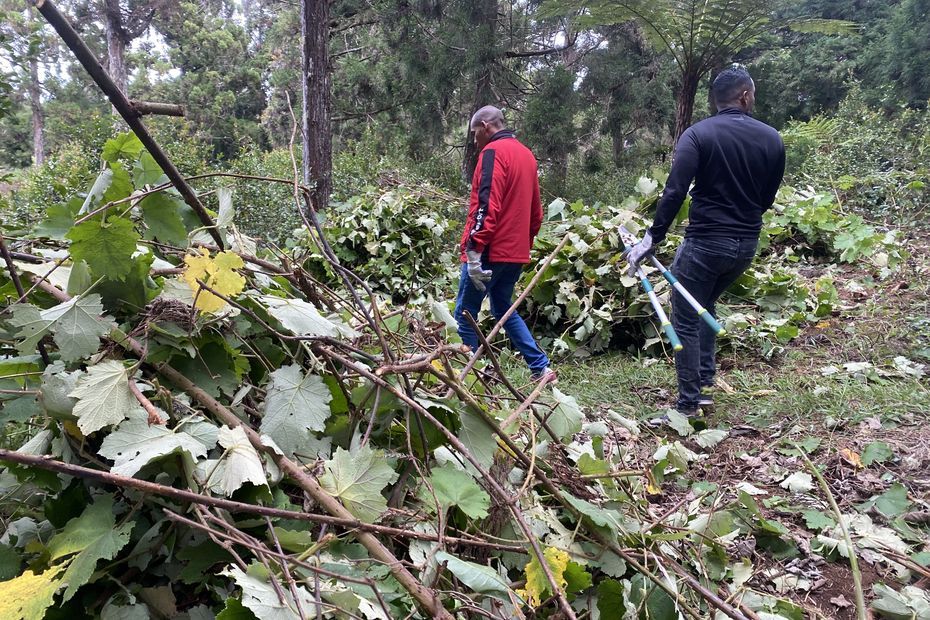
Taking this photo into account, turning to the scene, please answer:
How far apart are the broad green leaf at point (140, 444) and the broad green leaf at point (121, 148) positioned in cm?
67

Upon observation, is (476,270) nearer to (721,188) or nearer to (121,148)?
(721,188)

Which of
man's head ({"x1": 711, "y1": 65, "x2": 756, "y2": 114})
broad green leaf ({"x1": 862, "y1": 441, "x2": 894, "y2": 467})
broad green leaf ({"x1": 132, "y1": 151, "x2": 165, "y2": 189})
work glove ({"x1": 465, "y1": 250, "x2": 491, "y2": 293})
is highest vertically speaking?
man's head ({"x1": 711, "y1": 65, "x2": 756, "y2": 114})

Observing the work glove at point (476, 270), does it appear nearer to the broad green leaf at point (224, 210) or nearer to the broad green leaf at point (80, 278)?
the broad green leaf at point (224, 210)

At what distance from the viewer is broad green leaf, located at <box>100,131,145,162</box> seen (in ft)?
4.16

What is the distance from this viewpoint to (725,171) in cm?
313

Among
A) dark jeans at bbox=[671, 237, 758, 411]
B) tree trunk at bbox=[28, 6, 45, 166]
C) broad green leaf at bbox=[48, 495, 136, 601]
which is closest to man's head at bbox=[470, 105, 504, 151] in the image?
dark jeans at bbox=[671, 237, 758, 411]

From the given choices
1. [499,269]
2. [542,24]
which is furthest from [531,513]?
[542,24]

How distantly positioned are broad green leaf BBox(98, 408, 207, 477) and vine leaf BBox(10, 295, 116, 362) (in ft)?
0.50

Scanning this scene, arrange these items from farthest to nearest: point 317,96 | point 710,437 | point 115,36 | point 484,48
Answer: point 115,36
point 484,48
point 317,96
point 710,437

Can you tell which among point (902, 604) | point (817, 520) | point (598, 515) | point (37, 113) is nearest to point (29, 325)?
point (598, 515)

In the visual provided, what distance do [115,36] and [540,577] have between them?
2430cm

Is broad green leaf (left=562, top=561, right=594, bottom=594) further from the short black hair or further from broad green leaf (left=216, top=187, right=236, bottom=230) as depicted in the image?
the short black hair

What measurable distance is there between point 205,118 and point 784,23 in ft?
76.4

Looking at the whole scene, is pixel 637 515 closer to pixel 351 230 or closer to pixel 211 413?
pixel 211 413
